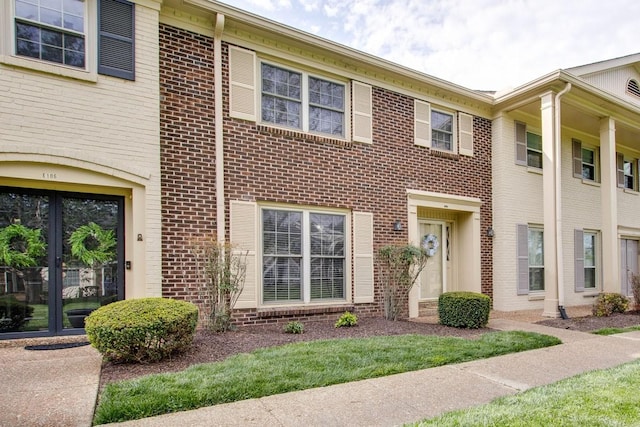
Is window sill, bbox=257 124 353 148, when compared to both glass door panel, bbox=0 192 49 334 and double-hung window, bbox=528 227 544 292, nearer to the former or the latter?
glass door panel, bbox=0 192 49 334

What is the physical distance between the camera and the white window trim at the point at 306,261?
6.93 meters

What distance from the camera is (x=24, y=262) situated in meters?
5.27

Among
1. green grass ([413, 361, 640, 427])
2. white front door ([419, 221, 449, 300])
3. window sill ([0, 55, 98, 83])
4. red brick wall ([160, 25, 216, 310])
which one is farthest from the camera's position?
white front door ([419, 221, 449, 300])

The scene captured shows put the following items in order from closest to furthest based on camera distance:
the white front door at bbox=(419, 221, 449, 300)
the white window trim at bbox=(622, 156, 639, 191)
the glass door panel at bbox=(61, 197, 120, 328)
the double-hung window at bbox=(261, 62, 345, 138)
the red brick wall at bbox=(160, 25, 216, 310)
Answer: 1. the glass door panel at bbox=(61, 197, 120, 328)
2. the red brick wall at bbox=(160, 25, 216, 310)
3. the double-hung window at bbox=(261, 62, 345, 138)
4. the white front door at bbox=(419, 221, 449, 300)
5. the white window trim at bbox=(622, 156, 639, 191)

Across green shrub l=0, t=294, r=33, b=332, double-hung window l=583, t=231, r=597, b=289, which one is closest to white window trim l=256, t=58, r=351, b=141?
green shrub l=0, t=294, r=33, b=332

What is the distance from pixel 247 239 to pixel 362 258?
2479 mm

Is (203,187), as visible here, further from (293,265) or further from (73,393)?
(73,393)

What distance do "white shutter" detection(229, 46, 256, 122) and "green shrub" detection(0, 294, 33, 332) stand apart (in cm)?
417

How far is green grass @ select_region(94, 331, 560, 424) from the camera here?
10.6ft

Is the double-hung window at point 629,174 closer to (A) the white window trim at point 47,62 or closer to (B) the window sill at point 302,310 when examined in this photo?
(B) the window sill at point 302,310

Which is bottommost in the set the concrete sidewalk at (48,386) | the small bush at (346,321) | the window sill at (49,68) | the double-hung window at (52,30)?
the small bush at (346,321)

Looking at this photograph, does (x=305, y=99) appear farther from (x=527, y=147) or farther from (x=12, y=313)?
(x=527, y=147)

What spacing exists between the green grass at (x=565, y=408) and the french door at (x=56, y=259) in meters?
Result: 4.98

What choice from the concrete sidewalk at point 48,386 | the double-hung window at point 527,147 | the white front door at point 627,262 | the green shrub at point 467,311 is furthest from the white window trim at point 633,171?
the concrete sidewalk at point 48,386
